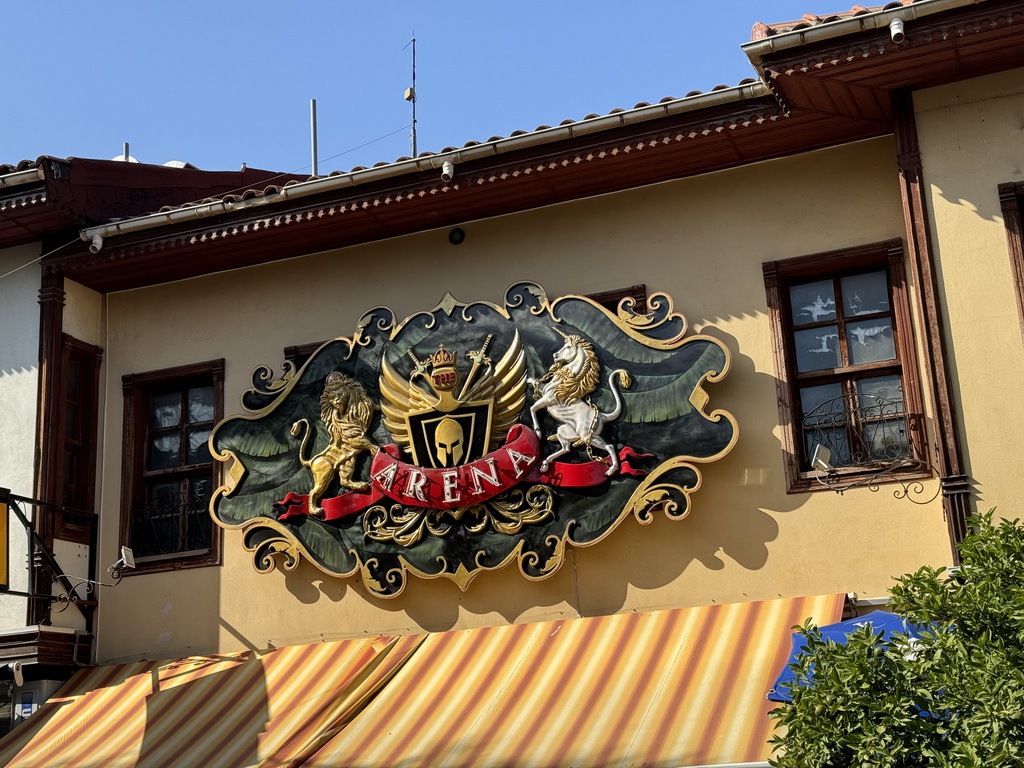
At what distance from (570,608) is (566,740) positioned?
1.74 metres

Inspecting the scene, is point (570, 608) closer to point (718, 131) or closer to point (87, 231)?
point (718, 131)

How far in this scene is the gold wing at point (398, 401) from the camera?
10.9 meters

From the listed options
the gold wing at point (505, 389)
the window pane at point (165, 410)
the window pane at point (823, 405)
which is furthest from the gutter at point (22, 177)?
the window pane at point (823, 405)

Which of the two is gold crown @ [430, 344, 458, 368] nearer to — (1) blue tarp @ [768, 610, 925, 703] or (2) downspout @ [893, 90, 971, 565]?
(2) downspout @ [893, 90, 971, 565]

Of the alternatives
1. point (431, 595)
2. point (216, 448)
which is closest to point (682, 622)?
point (431, 595)

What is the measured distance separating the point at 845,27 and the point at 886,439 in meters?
2.90

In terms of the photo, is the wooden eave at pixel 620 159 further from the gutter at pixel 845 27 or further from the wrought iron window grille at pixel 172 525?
the wrought iron window grille at pixel 172 525

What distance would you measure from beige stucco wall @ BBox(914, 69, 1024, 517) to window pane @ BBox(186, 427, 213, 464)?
253 inches

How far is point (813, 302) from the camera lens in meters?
10.4

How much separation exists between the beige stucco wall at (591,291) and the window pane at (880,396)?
2.10ft

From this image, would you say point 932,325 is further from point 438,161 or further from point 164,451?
point 164,451

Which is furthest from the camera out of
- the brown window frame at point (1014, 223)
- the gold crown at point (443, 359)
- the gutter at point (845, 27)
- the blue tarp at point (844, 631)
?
the gold crown at point (443, 359)

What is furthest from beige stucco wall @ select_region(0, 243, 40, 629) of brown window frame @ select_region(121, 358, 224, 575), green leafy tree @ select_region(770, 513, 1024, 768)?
green leafy tree @ select_region(770, 513, 1024, 768)

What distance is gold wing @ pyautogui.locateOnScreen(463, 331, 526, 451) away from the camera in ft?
34.8
